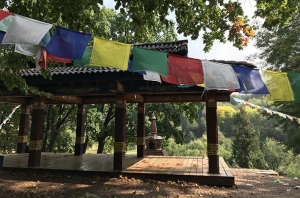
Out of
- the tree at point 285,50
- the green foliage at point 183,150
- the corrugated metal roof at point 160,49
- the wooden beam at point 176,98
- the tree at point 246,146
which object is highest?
the tree at point 285,50

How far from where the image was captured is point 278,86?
198 inches

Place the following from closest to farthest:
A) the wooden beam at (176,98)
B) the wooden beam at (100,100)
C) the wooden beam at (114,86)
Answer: the wooden beam at (114,86) → the wooden beam at (176,98) → the wooden beam at (100,100)

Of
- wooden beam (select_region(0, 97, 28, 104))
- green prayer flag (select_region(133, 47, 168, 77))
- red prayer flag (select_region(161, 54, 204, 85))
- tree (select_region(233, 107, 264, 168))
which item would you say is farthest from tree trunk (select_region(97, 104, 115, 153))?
tree (select_region(233, 107, 264, 168))

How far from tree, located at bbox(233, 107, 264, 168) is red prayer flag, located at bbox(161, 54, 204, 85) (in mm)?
24300

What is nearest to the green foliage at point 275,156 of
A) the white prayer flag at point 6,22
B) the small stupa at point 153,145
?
the small stupa at point 153,145

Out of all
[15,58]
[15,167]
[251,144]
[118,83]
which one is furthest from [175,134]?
[251,144]

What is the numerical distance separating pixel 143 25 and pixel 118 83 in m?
→ 3.41

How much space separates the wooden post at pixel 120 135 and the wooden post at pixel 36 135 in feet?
10.2

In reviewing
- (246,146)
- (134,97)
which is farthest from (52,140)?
(246,146)

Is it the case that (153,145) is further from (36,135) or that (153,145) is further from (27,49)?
(27,49)

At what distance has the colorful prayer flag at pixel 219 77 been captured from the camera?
473cm

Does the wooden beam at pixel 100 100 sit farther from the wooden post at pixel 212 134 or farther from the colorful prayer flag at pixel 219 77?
the colorful prayer flag at pixel 219 77

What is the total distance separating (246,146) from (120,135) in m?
22.6

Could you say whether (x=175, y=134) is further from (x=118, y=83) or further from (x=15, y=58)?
(x=15, y=58)
